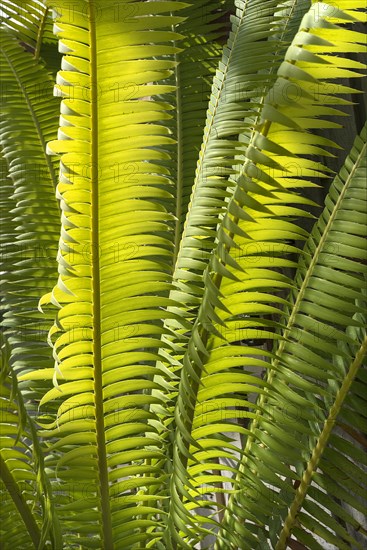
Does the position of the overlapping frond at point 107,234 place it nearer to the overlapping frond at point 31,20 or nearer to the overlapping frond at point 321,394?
the overlapping frond at point 321,394

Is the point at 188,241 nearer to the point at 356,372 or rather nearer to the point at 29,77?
the point at 356,372

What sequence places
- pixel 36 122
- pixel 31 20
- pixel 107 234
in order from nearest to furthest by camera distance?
1. pixel 107 234
2. pixel 36 122
3. pixel 31 20

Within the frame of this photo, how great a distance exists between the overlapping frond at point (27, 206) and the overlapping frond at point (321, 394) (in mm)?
590

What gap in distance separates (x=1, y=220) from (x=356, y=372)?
1.07 m

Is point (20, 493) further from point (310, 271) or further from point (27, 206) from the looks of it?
point (27, 206)

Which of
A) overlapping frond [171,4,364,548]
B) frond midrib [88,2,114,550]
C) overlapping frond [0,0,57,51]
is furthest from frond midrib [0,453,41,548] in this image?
overlapping frond [0,0,57,51]

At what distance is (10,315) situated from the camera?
1853 millimetres

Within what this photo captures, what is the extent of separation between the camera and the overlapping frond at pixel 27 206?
1.83 metres

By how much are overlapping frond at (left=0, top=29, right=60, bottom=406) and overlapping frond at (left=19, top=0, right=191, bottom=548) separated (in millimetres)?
442

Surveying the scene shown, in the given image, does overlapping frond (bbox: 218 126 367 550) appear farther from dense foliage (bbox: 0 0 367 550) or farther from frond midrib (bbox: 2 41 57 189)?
frond midrib (bbox: 2 41 57 189)

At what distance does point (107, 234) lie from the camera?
1.18 meters

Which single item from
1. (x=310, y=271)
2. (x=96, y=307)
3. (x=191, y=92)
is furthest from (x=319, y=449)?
Answer: (x=191, y=92)

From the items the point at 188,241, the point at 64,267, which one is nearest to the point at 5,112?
the point at 188,241

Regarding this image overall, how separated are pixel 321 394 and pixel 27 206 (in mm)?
900
